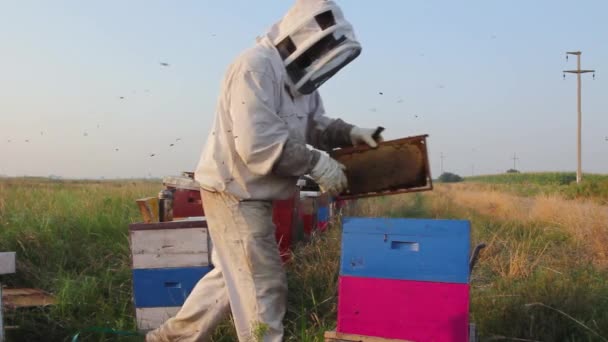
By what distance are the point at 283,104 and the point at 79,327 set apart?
7.47ft

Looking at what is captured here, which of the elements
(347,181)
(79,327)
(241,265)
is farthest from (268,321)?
(79,327)

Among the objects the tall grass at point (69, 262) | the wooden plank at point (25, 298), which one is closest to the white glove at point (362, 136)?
the tall grass at point (69, 262)

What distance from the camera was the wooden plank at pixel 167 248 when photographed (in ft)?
12.9

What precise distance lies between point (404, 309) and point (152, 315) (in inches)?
73.4

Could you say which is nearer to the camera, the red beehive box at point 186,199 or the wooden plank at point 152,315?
the wooden plank at point 152,315

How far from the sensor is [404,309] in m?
2.89

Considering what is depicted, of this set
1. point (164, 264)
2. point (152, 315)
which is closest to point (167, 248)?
point (164, 264)

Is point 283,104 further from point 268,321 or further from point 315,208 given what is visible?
point 315,208

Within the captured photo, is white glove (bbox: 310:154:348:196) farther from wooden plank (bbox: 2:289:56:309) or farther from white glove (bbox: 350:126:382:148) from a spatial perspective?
wooden plank (bbox: 2:289:56:309)

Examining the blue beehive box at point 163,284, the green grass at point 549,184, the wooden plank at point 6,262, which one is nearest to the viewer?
the wooden plank at point 6,262

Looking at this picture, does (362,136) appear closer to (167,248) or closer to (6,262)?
(167,248)

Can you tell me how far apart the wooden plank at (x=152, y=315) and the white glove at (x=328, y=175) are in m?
1.67

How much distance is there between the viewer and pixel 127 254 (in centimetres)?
548

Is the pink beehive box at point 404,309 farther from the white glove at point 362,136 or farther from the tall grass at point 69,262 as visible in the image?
the tall grass at point 69,262
